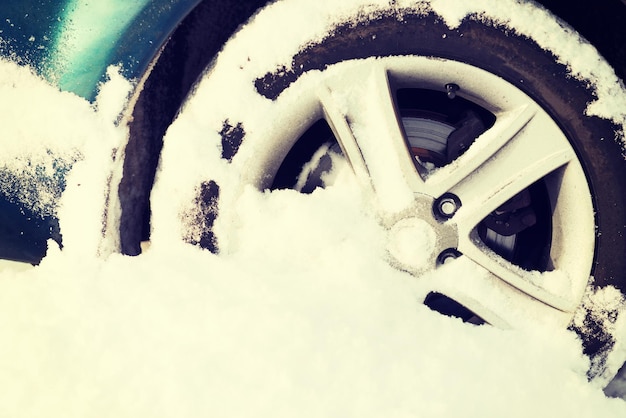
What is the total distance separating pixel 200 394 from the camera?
3.42 feet

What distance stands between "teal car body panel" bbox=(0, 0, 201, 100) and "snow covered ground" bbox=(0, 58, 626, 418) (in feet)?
0.29

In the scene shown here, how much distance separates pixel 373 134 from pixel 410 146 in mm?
87

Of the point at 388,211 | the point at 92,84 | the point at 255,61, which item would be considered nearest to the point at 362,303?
the point at 388,211

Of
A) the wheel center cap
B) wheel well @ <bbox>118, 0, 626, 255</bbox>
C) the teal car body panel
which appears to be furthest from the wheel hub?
the teal car body panel

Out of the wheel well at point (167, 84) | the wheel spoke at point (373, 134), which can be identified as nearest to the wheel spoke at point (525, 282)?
the wheel spoke at point (373, 134)

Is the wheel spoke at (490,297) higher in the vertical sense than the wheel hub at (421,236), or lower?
lower

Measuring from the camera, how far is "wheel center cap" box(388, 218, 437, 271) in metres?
1.10

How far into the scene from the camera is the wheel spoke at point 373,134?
40.7 inches

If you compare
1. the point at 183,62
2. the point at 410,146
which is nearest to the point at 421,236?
the point at 410,146

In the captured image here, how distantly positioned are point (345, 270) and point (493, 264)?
1.06 feet

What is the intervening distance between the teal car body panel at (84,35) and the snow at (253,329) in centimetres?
8

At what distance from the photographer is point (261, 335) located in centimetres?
107

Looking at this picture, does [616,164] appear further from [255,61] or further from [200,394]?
[200,394]

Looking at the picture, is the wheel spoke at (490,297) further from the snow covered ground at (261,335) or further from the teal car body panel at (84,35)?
the teal car body panel at (84,35)
